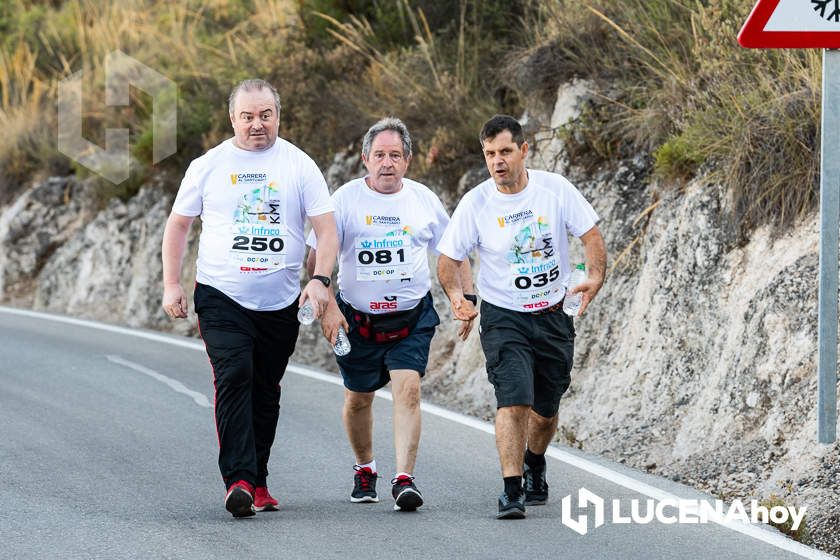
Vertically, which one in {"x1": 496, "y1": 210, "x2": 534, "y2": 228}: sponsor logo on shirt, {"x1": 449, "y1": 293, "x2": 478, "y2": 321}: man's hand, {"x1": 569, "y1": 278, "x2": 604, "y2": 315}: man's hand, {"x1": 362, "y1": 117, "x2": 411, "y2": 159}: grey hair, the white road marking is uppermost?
{"x1": 362, "y1": 117, "x2": 411, "y2": 159}: grey hair

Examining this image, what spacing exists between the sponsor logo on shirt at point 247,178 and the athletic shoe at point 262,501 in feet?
5.14

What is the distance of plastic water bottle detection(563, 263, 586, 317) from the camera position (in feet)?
22.6

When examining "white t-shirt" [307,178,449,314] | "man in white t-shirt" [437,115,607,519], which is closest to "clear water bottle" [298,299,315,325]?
"white t-shirt" [307,178,449,314]

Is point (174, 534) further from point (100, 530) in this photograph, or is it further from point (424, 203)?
point (424, 203)

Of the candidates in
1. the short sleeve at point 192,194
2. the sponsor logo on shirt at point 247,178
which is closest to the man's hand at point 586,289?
the sponsor logo on shirt at point 247,178

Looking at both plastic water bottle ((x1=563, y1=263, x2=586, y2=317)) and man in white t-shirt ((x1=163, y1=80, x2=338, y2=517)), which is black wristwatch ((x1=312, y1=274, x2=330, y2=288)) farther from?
plastic water bottle ((x1=563, y1=263, x2=586, y2=317))

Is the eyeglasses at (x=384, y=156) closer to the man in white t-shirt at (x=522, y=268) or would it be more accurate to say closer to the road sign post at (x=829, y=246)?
the man in white t-shirt at (x=522, y=268)

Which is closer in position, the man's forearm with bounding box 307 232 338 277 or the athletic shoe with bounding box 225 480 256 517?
the athletic shoe with bounding box 225 480 256 517

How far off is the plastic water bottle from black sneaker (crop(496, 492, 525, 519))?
3.32ft

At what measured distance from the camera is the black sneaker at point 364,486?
701cm

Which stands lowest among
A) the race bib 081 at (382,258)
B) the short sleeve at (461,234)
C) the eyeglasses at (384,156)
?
the race bib 081 at (382,258)

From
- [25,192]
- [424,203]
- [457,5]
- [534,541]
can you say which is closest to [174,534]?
[534,541]

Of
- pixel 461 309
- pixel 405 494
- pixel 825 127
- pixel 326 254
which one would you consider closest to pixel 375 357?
pixel 461 309

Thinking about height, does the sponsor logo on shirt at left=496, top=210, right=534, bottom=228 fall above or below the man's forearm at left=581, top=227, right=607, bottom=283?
above
